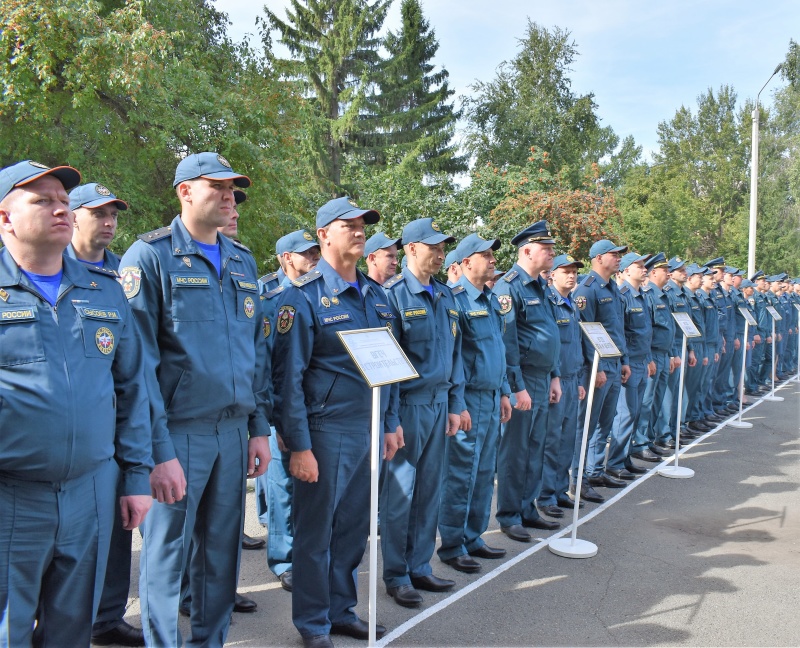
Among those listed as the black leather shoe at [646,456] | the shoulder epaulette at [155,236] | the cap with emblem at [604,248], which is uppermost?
the cap with emblem at [604,248]

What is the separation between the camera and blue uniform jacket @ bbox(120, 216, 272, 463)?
2.88 meters

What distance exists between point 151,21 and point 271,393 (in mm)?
8423

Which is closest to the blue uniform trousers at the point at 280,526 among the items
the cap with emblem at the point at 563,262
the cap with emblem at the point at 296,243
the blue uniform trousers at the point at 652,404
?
the cap with emblem at the point at 296,243

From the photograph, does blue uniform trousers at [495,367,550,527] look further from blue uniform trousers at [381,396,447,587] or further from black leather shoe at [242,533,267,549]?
black leather shoe at [242,533,267,549]

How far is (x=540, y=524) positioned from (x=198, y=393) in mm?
3606

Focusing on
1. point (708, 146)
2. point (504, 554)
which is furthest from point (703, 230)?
point (504, 554)

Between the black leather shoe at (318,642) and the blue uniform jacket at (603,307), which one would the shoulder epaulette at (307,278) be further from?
the blue uniform jacket at (603,307)

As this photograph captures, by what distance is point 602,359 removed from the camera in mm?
6805

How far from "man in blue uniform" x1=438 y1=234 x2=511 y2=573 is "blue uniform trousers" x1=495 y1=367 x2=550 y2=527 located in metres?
0.53

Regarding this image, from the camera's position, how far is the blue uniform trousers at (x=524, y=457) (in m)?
5.40

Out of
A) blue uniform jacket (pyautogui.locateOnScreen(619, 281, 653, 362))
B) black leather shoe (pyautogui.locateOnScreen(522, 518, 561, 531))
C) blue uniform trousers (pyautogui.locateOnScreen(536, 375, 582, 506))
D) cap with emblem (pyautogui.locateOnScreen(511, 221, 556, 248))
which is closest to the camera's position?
black leather shoe (pyautogui.locateOnScreen(522, 518, 561, 531))

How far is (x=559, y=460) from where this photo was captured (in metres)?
5.94

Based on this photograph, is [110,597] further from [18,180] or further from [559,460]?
[559,460]

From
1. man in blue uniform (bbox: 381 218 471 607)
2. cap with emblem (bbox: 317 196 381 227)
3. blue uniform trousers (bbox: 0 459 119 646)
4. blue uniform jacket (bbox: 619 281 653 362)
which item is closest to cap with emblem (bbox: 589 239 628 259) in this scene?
blue uniform jacket (bbox: 619 281 653 362)
